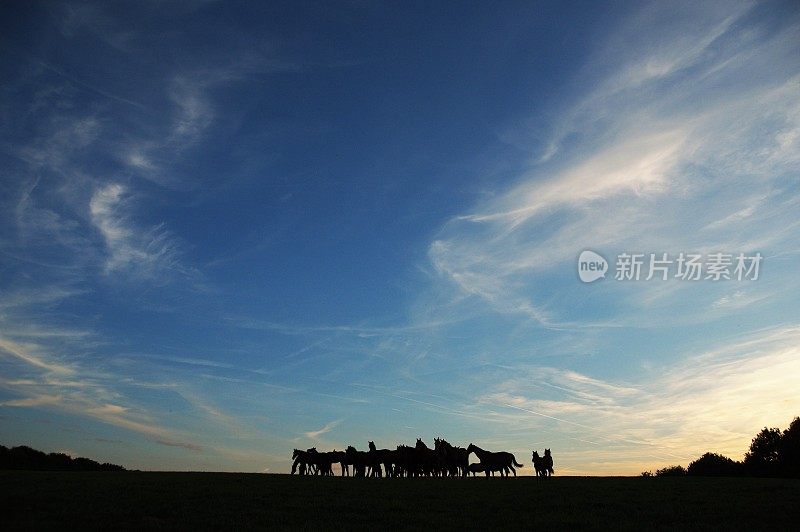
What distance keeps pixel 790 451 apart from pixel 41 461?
96586 millimetres

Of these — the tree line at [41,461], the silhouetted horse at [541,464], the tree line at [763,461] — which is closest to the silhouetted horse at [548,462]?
the silhouetted horse at [541,464]

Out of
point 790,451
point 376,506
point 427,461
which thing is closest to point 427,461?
point 427,461

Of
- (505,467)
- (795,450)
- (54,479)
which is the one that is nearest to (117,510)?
(54,479)

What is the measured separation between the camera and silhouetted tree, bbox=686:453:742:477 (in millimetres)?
80125

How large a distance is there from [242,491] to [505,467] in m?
27.6

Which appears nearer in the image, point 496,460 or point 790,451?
point 496,460

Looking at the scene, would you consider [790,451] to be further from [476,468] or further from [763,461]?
[476,468]

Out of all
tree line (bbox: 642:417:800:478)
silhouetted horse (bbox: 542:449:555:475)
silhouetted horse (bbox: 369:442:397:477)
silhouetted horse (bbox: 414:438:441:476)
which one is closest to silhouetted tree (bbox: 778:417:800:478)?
tree line (bbox: 642:417:800:478)

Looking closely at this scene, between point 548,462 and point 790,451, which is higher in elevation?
point 790,451

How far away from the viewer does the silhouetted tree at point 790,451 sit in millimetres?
76312

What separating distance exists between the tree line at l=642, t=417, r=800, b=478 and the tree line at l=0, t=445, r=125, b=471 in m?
66.0

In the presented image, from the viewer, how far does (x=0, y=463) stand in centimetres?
6234

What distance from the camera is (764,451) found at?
93688 mm

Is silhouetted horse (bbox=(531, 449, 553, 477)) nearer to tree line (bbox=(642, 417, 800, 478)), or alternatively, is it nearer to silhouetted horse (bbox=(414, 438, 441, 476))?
silhouetted horse (bbox=(414, 438, 441, 476))
